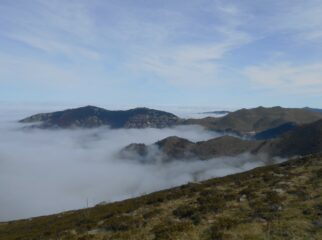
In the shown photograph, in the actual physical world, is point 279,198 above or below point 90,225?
above

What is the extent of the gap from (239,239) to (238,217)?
12.2 ft

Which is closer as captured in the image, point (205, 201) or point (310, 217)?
point (310, 217)

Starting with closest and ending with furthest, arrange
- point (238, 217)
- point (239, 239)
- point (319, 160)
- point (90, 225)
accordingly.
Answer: point (239, 239)
point (238, 217)
point (90, 225)
point (319, 160)

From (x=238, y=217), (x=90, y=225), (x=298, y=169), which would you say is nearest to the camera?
(x=238, y=217)

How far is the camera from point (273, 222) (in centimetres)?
1933

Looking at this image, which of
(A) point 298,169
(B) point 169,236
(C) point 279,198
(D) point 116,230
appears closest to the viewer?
(B) point 169,236

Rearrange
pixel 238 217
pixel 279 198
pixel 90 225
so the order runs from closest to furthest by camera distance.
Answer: pixel 238 217
pixel 279 198
pixel 90 225

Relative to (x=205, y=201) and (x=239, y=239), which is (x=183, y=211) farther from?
(x=239, y=239)

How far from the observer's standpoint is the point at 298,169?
35.0 metres

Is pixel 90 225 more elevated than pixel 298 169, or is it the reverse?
pixel 298 169

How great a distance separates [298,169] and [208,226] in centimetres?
1775

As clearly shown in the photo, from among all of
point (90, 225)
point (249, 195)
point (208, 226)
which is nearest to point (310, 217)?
point (208, 226)

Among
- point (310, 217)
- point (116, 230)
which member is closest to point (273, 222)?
point (310, 217)

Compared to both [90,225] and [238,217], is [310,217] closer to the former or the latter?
[238,217]
